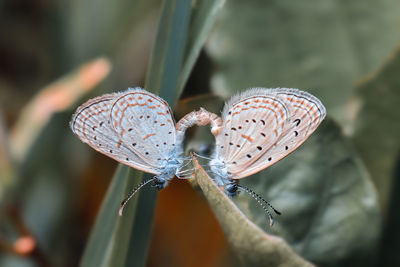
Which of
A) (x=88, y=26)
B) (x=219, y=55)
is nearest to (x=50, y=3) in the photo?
(x=88, y=26)

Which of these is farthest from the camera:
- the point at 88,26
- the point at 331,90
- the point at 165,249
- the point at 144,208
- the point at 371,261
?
the point at 88,26

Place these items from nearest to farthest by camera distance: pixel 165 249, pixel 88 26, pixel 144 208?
pixel 144 208 < pixel 165 249 < pixel 88 26

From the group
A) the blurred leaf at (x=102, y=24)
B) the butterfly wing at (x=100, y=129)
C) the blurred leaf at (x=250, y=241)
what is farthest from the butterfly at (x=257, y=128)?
the blurred leaf at (x=102, y=24)

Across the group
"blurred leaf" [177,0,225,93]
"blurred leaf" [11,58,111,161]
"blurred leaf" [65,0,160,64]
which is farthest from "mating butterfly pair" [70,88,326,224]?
"blurred leaf" [65,0,160,64]

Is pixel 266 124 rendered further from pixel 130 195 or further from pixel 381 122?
pixel 130 195

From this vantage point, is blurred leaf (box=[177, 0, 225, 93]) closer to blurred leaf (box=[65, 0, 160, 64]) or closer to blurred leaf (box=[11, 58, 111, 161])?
blurred leaf (box=[11, 58, 111, 161])

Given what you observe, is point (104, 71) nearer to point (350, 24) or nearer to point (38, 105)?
point (38, 105)
